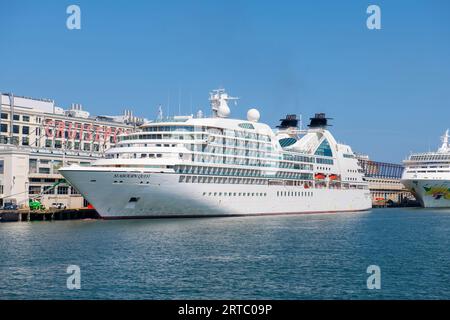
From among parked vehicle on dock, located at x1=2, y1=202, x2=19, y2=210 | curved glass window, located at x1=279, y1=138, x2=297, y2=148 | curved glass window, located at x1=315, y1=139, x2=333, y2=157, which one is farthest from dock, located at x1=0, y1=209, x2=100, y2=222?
curved glass window, located at x1=315, y1=139, x2=333, y2=157

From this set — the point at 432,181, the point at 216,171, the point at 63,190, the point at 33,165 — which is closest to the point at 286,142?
the point at 216,171

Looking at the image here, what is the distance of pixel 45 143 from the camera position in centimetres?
10706

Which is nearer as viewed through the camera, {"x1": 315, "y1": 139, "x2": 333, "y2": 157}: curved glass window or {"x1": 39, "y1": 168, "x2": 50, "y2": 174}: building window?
{"x1": 39, "y1": 168, "x2": 50, "y2": 174}: building window

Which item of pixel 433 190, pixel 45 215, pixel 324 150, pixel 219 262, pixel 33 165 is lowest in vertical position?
pixel 219 262

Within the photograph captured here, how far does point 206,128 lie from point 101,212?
16.8m

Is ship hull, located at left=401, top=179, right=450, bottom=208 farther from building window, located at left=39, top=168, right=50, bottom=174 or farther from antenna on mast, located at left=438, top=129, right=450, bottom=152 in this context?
building window, located at left=39, top=168, right=50, bottom=174

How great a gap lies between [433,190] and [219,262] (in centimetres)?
7965

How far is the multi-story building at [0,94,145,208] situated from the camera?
277 ft

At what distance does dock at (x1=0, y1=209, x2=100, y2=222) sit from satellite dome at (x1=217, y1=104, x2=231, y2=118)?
2105cm

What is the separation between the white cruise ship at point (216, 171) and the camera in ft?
216

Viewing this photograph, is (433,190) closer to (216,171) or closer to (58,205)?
(216,171)

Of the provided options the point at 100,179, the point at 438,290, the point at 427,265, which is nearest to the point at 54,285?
the point at 438,290
